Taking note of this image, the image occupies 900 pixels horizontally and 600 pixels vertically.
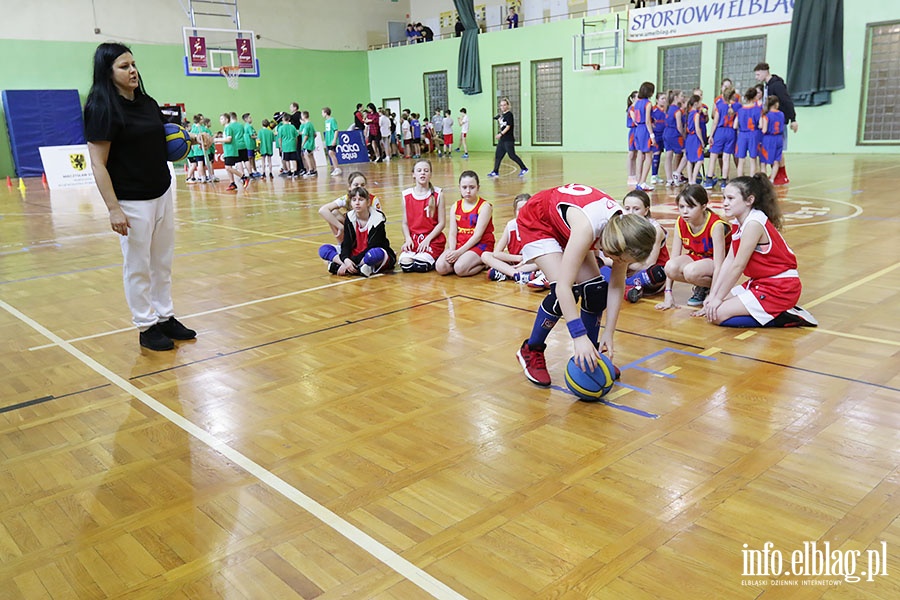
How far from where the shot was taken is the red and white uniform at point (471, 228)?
589 cm

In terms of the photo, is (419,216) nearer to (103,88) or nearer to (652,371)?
(103,88)

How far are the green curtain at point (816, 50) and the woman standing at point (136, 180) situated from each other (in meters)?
15.9

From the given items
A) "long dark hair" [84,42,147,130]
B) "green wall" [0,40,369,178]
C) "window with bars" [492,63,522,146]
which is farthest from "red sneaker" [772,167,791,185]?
"green wall" [0,40,369,178]

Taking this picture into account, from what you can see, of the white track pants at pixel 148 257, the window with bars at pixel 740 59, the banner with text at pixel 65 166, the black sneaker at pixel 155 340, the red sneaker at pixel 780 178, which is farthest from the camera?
the window with bars at pixel 740 59

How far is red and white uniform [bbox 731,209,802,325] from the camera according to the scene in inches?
164

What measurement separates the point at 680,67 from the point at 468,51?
24.8 feet

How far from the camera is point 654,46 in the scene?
1892 cm

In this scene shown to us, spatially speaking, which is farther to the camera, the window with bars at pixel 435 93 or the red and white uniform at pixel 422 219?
the window with bars at pixel 435 93

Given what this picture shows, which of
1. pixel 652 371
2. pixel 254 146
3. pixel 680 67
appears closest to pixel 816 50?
pixel 680 67

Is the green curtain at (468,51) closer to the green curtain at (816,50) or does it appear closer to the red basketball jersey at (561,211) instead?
the green curtain at (816,50)

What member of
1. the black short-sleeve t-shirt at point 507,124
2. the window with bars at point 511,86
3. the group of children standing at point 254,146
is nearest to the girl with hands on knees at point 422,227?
the black short-sleeve t-shirt at point 507,124

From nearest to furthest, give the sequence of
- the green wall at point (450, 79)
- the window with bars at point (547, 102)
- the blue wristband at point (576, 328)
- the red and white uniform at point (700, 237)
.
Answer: the blue wristband at point (576, 328) → the red and white uniform at point (700, 237) → the green wall at point (450, 79) → the window with bars at point (547, 102)

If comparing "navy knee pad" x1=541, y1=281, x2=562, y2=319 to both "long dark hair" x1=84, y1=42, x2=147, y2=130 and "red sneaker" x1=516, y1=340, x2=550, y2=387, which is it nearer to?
"red sneaker" x1=516, y1=340, x2=550, y2=387

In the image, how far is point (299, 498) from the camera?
2523 mm
